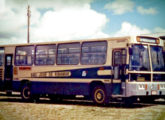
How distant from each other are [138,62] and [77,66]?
11.7 ft

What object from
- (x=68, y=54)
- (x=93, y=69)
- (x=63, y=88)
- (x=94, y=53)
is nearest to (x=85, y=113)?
(x=93, y=69)

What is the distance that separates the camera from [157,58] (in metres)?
16.9

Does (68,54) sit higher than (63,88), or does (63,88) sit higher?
(68,54)

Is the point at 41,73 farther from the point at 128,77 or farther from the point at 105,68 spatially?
the point at 128,77

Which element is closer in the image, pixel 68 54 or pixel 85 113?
pixel 85 113

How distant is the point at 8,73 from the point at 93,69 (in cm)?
719

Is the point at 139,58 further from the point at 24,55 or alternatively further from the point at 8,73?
the point at 8,73

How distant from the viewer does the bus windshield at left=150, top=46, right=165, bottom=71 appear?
1659 centimetres

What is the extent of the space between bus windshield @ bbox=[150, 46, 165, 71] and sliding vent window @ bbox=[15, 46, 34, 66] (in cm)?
758

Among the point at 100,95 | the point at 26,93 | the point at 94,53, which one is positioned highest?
the point at 94,53

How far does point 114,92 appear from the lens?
52.7 feet

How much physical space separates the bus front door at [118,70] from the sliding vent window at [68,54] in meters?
2.55

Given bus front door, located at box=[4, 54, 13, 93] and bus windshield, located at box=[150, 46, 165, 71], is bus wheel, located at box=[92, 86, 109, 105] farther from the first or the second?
bus front door, located at box=[4, 54, 13, 93]

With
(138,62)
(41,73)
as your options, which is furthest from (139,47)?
(41,73)
